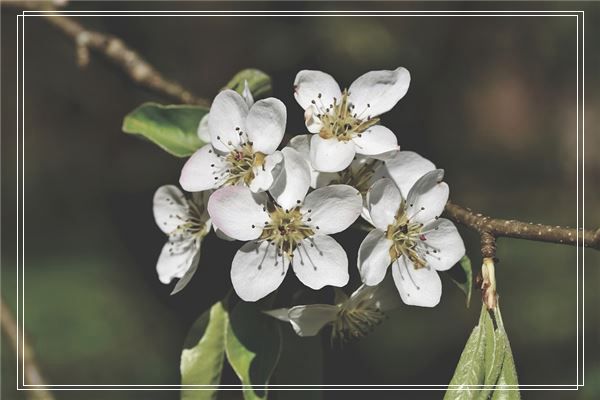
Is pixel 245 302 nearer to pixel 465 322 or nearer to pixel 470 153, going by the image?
pixel 465 322

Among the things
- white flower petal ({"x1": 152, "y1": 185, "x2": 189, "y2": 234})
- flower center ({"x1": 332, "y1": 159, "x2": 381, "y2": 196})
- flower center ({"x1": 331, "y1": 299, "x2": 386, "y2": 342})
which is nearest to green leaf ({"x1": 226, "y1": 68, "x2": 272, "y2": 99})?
white flower petal ({"x1": 152, "y1": 185, "x2": 189, "y2": 234})

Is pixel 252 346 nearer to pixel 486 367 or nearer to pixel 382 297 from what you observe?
pixel 382 297

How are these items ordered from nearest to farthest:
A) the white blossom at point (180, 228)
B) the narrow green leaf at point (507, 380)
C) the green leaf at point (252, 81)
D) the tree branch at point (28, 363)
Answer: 1. the narrow green leaf at point (507, 380)
2. the white blossom at point (180, 228)
3. the green leaf at point (252, 81)
4. the tree branch at point (28, 363)

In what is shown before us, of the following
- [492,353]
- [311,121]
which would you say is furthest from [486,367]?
[311,121]

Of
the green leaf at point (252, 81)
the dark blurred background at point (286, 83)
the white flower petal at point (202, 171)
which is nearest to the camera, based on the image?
the white flower petal at point (202, 171)

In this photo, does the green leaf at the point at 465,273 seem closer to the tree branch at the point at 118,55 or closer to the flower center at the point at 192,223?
the flower center at the point at 192,223

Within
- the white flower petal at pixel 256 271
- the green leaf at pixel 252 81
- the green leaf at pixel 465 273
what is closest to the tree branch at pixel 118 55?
the green leaf at pixel 252 81
